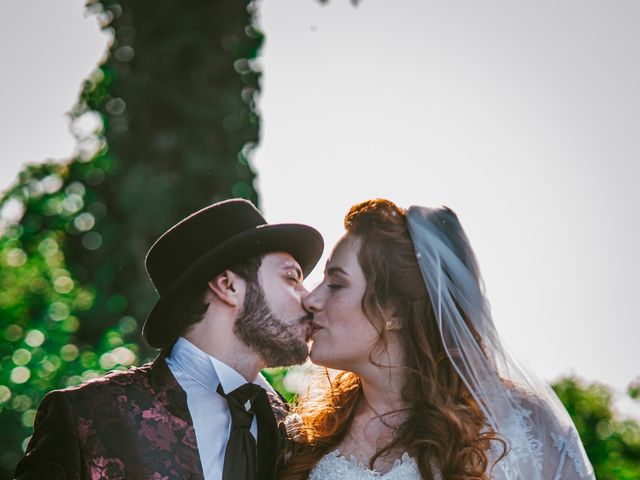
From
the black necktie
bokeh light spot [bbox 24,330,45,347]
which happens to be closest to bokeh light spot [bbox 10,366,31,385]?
bokeh light spot [bbox 24,330,45,347]


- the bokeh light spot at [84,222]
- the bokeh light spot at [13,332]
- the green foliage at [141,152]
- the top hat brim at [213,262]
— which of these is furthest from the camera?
the bokeh light spot at [84,222]

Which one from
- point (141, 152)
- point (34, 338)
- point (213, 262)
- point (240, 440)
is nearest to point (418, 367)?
point (240, 440)

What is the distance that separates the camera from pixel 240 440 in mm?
2904

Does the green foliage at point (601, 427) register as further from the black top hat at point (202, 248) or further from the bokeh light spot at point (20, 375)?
the black top hat at point (202, 248)

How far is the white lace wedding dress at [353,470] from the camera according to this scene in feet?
9.69

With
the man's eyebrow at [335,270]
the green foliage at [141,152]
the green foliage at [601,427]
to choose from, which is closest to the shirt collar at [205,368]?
the man's eyebrow at [335,270]

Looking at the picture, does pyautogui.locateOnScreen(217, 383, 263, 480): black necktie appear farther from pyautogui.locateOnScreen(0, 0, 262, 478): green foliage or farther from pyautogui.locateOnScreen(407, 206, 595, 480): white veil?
pyautogui.locateOnScreen(0, 0, 262, 478): green foliage

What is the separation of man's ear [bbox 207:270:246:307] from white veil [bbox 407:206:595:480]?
0.80 metres

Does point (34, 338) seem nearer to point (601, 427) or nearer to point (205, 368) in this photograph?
point (205, 368)

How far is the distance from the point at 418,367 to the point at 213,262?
3.34 feet

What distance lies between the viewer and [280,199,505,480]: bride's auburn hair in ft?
9.75

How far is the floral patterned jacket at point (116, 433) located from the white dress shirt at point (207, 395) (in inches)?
3.8

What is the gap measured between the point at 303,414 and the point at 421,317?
816 mm

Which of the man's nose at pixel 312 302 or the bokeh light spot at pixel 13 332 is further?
the bokeh light spot at pixel 13 332
